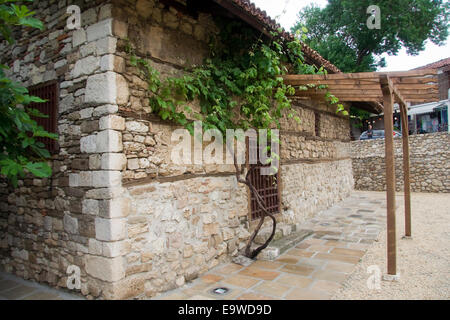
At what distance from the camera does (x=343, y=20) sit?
17781 millimetres

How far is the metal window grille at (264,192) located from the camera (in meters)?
5.36

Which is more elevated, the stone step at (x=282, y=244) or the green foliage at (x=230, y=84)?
the green foliage at (x=230, y=84)

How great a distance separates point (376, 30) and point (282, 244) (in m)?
17.1

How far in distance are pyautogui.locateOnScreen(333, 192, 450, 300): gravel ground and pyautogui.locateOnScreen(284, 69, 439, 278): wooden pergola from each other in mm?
290

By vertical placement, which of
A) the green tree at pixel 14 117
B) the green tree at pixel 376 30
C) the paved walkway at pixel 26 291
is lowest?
the paved walkway at pixel 26 291

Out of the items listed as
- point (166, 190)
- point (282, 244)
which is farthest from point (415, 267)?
point (166, 190)

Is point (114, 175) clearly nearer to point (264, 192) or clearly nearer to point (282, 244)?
point (282, 244)

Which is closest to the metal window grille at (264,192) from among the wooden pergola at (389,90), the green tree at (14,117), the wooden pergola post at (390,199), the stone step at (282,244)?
the stone step at (282,244)

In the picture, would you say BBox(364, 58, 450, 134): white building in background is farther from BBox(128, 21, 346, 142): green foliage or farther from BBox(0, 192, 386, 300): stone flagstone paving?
BBox(128, 21, 346, 142): green foliage

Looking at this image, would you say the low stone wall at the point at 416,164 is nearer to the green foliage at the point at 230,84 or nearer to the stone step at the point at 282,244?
the stone step at the point at 282,244

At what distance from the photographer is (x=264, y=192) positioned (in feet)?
18.8

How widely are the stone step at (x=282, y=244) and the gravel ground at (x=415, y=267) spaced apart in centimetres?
113
